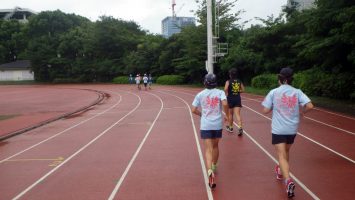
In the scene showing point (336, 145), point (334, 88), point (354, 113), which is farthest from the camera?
point (334, 88)

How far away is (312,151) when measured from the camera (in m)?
10.1

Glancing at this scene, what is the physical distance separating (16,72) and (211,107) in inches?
3019

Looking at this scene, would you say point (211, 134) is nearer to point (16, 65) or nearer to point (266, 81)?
point (266, 81)

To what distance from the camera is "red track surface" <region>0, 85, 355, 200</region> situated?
7066 millimetres

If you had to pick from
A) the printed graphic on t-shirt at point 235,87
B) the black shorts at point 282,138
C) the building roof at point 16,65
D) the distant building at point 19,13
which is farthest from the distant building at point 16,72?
the black shorts at point 282,138

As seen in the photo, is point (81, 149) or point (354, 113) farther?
point (354, 113)

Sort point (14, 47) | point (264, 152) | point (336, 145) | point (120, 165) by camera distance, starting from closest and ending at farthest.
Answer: point (120, 165) < point (264, 152) < point (336, 145) < point (14, 47)

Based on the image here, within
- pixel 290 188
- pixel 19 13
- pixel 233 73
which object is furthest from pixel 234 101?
pixel 19 13

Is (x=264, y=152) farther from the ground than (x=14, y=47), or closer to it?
closer to it

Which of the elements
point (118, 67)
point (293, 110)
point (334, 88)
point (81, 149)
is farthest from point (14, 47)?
point (293, 110)

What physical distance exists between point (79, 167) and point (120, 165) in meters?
0.79

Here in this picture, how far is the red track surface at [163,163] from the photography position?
7066mm

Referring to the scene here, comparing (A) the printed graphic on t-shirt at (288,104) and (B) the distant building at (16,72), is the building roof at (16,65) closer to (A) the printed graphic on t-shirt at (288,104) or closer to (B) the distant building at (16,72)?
(B) the distant building at (16,72)

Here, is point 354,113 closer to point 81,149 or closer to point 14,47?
point 81,149
